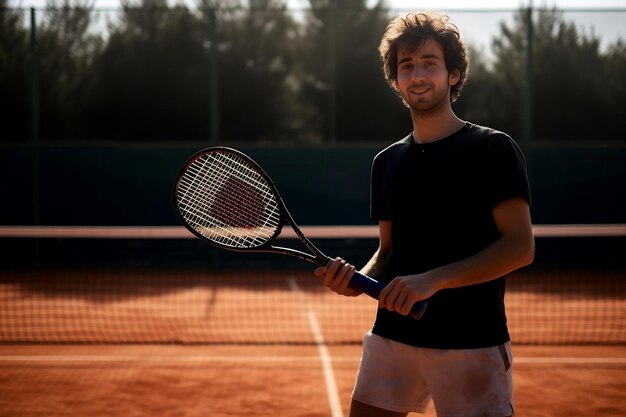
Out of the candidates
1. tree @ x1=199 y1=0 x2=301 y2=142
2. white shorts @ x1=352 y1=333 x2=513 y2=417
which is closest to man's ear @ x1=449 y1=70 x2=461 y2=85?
white shorts @ x1=352 y1=333 x2=513 y2=417

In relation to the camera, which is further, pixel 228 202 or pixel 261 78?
pixel 261 78

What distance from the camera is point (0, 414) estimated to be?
407 centimetres

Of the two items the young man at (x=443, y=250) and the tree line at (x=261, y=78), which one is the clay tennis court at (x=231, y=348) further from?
the tree line at (x=261, y=78)

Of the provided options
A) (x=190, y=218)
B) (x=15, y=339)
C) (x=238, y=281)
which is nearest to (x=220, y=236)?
(x=190, y=218)

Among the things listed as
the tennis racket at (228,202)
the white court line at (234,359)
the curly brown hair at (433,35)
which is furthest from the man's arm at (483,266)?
the white court line at (234,359)

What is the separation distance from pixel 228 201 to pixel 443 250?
100 cm

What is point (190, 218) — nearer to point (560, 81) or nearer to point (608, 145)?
point (608, 145)

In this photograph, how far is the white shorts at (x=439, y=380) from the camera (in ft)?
6.66

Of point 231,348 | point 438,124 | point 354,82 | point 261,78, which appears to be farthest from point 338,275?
point 261,78

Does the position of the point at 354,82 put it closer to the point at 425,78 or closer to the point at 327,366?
the point at 327,366

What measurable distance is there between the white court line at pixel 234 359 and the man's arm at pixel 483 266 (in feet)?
11.5

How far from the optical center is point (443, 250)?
2.07 meters

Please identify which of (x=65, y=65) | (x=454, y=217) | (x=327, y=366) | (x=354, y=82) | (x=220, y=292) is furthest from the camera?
(x=354, y=82)

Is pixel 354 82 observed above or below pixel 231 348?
above
